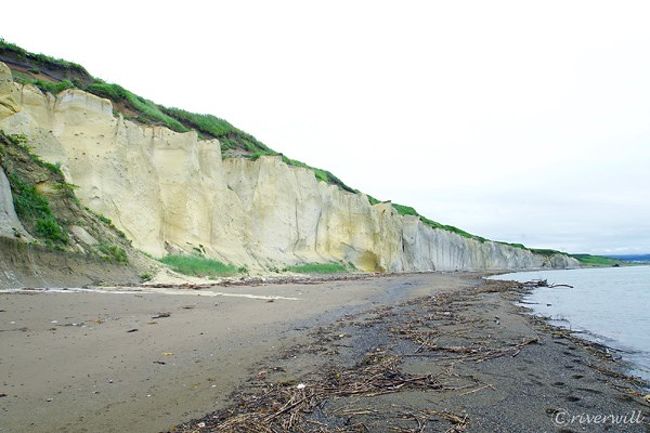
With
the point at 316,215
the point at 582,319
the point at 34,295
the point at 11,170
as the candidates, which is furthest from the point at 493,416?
the point at 316,215

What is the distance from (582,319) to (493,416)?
7574 mm

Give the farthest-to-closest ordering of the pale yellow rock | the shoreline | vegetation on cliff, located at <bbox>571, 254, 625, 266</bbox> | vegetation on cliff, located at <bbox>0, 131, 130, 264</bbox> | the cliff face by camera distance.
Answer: vegetation on cliff, located at <bbox>571, 254, 625, 266</bbox> → the cliff face → the pale yellow rock → vegetation on cliff, located at <bbox>0, 131, 130, 264</bbox> → the shoreline

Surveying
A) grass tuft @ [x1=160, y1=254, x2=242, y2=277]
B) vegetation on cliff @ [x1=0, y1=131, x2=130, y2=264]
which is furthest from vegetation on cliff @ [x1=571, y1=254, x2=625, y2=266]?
vegetation on cliff @ [x1=0, y1=131, x2=130, y2=264]

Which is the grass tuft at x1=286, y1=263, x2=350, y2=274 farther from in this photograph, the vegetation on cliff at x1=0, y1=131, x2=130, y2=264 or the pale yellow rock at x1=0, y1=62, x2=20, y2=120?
the pale yellow rock at x1=0, y1=62, x2=20, y2=120

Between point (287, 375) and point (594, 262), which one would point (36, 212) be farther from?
point (594, 262)

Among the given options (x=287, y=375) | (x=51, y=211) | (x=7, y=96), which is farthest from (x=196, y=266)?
(x=287, y=375)

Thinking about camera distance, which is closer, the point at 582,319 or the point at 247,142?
the point at 582,319

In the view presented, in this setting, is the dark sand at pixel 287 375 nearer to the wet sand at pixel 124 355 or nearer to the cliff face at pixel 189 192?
the wet sand at pixel 124 355

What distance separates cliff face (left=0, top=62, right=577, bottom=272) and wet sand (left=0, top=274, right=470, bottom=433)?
36.0 ft

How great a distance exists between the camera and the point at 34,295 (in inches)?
298

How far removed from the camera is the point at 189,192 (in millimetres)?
21312

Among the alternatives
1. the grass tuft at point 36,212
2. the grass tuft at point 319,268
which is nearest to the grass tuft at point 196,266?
the grass tuft at point 36,212

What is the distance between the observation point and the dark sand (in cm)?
283

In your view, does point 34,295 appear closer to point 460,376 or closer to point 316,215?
point 460,376
